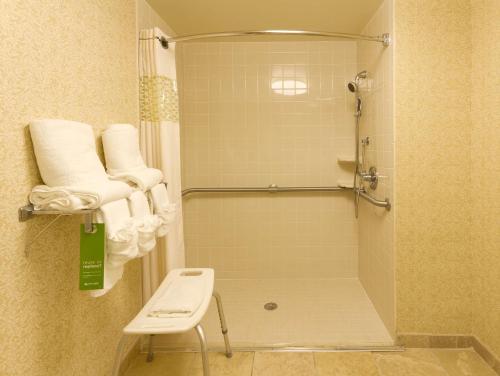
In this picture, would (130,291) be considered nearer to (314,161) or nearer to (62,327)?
(62,327)

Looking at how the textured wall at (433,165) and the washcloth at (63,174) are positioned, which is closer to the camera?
the washcloth at (63,174)

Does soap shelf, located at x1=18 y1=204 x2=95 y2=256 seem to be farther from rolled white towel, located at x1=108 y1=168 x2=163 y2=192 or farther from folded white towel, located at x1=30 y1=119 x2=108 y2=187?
rolled white towel, located at x1=108 y1=168 x2=163 y2=192

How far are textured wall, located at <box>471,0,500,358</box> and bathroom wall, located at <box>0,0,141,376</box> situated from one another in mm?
1854

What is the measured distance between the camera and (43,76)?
121 cm

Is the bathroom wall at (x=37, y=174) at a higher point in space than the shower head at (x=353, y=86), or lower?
lower

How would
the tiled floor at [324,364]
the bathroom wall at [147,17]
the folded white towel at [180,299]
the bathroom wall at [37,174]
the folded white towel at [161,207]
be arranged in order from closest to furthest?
1. the bathroom wall at [37,174]
2. the folded white towel at [180,299]
3. the folded white towel at [161,207]
4. the tiled floor at [324,364]
5. the bathroom wall at [147,17]

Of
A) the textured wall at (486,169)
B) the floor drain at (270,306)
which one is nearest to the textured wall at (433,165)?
the textured wall at (486,169)

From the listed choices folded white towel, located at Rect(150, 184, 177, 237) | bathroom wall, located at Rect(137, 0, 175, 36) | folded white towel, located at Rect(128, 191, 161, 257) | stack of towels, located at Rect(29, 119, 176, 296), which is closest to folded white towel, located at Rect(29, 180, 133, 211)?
stack of towels, located at Rect(29, 119, 176, 296)

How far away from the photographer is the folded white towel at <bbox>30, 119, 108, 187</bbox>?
44.3 inches

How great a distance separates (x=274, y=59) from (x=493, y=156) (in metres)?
1.91

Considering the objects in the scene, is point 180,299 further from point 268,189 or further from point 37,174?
point 268,189

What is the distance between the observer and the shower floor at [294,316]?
2145mm

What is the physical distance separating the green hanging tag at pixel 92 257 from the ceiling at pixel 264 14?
1711mm

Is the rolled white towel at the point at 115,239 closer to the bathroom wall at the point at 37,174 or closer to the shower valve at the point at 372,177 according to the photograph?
the bathroom wall at the point at 37,174
